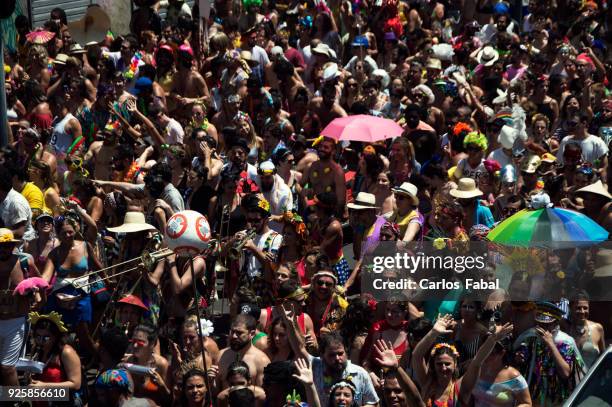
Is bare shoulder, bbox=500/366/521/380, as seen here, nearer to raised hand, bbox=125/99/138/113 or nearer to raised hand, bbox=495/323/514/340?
raised hand, bbox=495/323/514/340

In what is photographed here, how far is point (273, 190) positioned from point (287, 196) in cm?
15

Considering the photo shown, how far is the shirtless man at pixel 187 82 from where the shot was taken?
52.3ft

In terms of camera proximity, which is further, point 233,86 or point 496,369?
point 233,86

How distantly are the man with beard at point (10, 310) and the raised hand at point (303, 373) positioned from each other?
2.29 metres

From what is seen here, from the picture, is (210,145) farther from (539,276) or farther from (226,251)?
(539,276)

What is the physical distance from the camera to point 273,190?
1280cm

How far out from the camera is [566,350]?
29.9 ft

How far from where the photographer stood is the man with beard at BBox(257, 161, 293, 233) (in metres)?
12.7

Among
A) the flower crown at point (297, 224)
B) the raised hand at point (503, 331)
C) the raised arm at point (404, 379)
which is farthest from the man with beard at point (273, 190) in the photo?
the raised hand at point (503, 331)

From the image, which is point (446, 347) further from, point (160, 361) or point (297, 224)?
point (297, 224)

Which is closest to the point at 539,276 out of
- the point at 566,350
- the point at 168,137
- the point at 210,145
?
the point at 566,350

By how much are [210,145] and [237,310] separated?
325 cm

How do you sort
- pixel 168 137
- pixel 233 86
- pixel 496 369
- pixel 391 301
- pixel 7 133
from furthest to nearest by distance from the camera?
1. pixel 233 86
2. pixel 168 137
3. pixel 7 133
4. pixel 391 301
5. pixel 496 369

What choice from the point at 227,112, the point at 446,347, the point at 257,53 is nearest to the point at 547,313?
the point at 446,347
